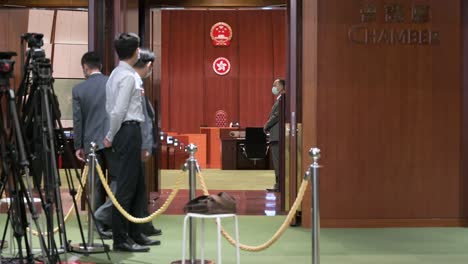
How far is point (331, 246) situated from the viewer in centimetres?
648

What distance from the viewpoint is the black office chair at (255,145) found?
14617 millimetres

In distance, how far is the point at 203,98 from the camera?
19328 millimetres

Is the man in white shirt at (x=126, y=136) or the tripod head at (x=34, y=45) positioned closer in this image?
the tripod head at (x=34, y=45)

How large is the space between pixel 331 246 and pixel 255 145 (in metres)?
8.29

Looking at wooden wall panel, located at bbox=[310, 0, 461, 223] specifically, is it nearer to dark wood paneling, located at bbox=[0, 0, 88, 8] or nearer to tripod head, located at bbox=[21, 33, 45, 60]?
tripod head, located at bbox=[21, 33, 45, 60]

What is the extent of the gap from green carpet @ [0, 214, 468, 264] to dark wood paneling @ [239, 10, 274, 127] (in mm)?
11382

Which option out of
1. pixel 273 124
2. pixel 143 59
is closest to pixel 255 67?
pixel 273 124

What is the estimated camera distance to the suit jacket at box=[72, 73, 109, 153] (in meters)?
6.79

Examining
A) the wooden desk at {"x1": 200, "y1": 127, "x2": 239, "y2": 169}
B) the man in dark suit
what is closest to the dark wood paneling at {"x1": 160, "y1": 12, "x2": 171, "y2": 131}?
the wooden desk at {"x1": 200, "y1": 127, "x2": 239, "y2": 169}

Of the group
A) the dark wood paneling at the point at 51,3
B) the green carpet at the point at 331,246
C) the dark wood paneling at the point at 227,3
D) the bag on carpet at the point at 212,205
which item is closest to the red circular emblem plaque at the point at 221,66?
the dark wood paneling at the point at 51,3

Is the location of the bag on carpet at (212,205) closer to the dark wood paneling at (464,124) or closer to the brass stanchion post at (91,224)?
the brass stanchion post at (91,224)

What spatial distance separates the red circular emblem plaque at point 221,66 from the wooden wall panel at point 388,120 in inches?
472

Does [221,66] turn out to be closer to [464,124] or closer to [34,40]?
[464,124]

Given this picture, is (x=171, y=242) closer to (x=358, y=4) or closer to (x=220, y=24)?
(x=358, y=4)
